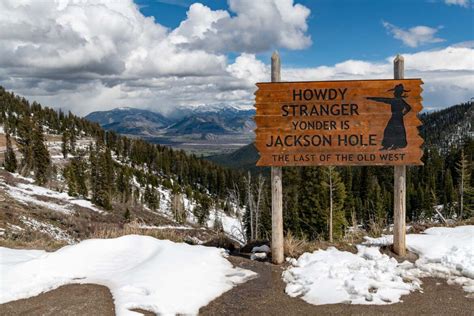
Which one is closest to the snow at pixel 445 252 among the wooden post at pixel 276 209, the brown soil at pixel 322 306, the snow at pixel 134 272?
the brown soil at pixel 322 306

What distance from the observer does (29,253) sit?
8.98m

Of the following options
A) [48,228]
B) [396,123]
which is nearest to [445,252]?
[396,123]

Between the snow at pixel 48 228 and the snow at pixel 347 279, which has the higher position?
the snow at pixel 347 279

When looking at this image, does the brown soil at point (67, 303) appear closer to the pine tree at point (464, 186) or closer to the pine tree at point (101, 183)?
the pine tree at point (464, 186)

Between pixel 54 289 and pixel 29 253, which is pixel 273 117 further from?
pixel 29 253

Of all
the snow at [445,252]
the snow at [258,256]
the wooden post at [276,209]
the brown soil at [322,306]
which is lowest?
the brown soil at [322,306]

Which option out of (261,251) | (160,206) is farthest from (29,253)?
(160,206)

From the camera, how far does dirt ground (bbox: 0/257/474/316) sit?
5844mm

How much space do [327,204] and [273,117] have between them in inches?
1206

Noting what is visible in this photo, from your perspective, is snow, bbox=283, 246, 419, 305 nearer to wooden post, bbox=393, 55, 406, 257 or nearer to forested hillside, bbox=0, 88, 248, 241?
wooden post, bbox=393, 55, 406, 257

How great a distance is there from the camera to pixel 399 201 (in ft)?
27.9

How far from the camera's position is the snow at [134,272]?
6.20 metres

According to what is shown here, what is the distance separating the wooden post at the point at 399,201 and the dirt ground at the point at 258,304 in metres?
1.48

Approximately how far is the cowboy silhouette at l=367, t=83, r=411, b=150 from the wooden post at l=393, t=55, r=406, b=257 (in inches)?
16.9
